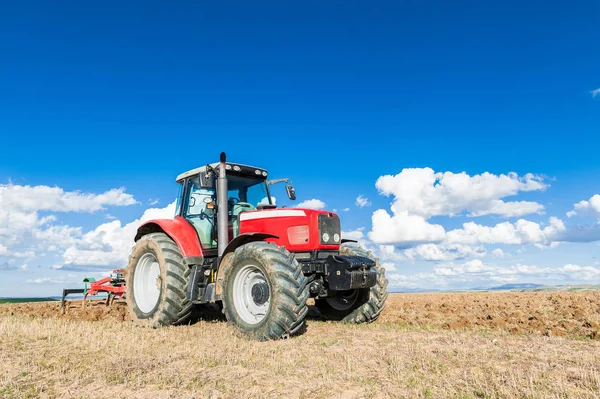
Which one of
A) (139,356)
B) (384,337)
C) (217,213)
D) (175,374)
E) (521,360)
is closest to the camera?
(175,374)

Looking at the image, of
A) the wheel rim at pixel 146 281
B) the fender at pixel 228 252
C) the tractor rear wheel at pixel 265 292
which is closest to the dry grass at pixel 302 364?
the tractor rear wheel at pixel 265 292

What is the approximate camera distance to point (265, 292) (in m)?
6.95

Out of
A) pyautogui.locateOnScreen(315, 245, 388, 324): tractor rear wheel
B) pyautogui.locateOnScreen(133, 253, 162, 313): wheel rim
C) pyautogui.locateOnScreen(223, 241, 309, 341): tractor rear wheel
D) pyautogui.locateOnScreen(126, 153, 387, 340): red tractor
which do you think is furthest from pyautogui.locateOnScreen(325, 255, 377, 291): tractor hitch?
pyautogui.locateOnScreen(133, 253, 162, 313): wheel rim

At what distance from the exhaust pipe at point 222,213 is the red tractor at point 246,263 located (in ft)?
0.06

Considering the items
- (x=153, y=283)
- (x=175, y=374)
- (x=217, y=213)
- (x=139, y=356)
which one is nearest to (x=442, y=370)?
(x=175, y=374)

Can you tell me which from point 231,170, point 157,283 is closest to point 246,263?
point 231,170

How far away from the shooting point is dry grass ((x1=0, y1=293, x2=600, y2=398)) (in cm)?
421

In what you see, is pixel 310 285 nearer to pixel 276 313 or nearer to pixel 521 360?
pixel 276 313

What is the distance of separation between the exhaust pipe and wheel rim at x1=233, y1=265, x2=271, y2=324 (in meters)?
0.82

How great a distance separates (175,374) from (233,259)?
263 centimetres

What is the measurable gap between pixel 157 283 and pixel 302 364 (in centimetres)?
470

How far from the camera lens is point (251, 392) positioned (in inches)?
165

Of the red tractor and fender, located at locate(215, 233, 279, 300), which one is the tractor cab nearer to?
the red tractor

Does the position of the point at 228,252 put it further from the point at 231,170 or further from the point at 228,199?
the point at 231,170
